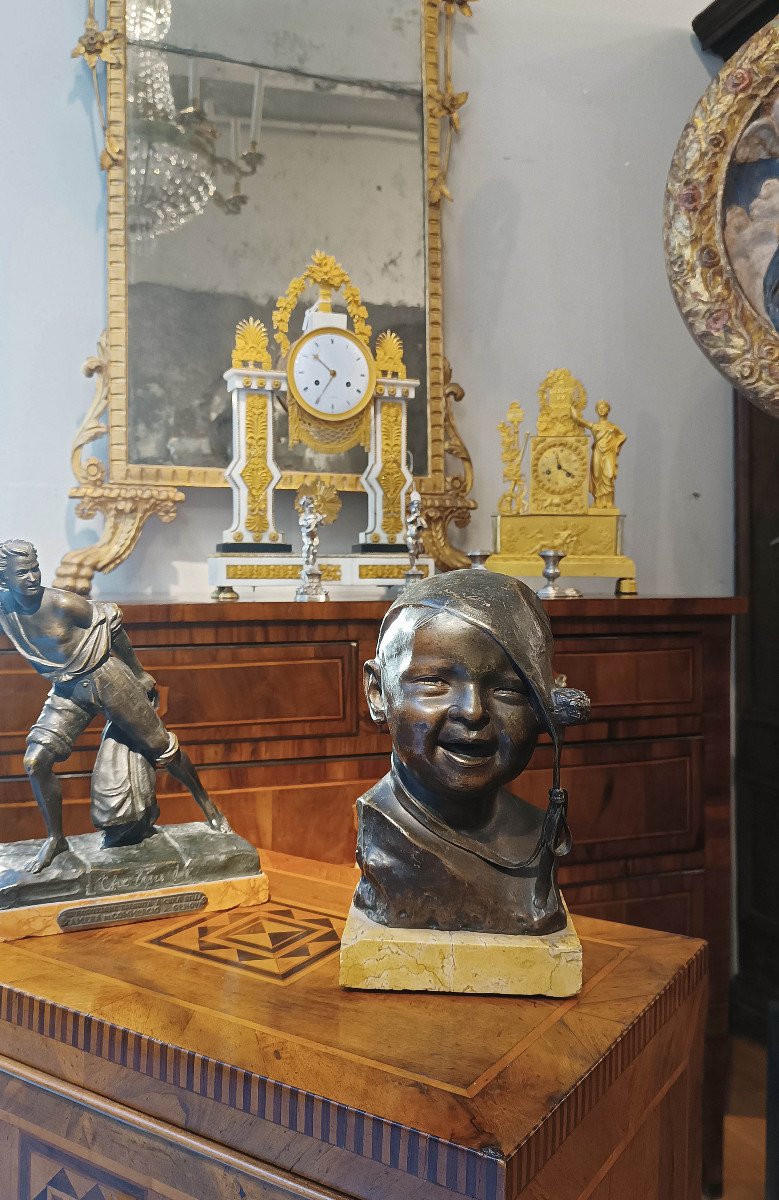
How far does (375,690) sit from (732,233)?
1.72 m

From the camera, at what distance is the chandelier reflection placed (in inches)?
110

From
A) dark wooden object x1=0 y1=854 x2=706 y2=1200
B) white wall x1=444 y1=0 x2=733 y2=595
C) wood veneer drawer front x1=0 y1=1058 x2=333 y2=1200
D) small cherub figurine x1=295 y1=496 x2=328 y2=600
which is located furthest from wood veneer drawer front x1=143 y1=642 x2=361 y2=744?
white wall x1=444 y1=0 x2=733 y2=595

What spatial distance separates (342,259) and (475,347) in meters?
0.56

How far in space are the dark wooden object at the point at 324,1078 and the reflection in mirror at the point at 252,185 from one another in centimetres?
180

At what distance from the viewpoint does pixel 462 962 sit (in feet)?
4.00

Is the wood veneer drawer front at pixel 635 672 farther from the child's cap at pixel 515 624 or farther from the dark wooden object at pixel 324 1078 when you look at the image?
the child's cap at pixel 515 624

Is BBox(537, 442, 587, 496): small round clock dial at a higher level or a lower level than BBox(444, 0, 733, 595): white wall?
lower

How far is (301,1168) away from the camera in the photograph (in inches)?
39.9

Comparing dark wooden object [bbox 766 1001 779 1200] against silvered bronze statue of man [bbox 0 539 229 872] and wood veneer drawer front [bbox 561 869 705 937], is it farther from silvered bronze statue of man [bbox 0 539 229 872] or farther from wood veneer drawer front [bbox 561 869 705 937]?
silvered bronze statue of man [bbox 0 539 229 872]

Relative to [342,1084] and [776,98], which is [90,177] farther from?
[342,1084]

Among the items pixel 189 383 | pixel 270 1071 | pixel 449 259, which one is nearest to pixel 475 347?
pixel 449 259

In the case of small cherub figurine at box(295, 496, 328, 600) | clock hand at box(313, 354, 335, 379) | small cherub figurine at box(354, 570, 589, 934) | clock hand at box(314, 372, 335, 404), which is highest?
clock hand at box(313, 354, 335, 379)

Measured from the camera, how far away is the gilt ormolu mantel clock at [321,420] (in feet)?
8.86
